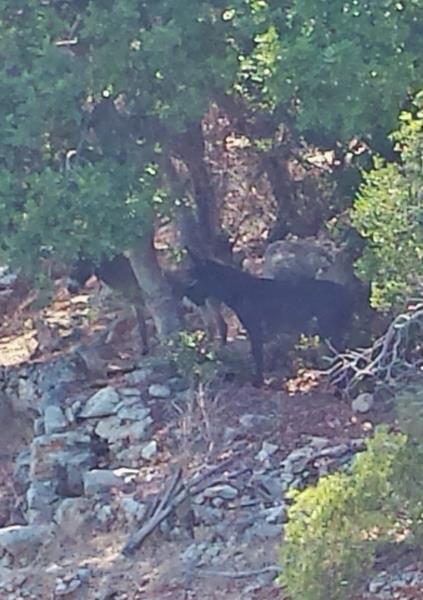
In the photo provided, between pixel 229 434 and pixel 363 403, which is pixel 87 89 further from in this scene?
pixel 363 403

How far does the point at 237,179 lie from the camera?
1207 centimetres

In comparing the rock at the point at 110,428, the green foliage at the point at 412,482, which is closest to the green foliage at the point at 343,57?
the green foliage at the point at 412,482

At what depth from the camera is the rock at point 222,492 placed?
877cm

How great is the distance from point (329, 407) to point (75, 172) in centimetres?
261

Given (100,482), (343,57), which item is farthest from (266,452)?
(343,57)

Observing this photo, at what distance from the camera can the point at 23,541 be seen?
8914mm

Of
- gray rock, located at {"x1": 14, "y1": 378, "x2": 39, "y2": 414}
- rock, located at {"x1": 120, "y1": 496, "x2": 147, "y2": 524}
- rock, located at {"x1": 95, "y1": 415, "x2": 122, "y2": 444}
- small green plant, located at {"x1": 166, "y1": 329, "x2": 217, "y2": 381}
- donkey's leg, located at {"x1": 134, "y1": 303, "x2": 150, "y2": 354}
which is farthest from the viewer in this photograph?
donkey's leg, located at {"x1": 134, "y1": 303, "x2": 150, "y2": 354}

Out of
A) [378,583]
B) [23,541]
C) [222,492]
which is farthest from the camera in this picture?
[23,541]

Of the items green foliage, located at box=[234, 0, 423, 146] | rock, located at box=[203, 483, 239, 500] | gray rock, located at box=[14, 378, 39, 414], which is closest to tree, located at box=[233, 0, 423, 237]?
green foliage, located at box=[234, 0, 423, 146]

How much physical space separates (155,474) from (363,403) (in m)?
1.66

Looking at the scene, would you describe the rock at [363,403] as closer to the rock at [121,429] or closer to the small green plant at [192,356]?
the small green plant at [192,356]

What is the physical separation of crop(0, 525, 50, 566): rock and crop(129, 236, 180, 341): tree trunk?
3036 mm

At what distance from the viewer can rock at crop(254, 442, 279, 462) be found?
929 cm

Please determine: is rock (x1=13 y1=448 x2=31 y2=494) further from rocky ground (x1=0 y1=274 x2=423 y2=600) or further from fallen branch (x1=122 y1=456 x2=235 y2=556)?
fallen branch (x1=122 y1=456 x2=235 y2=556)
